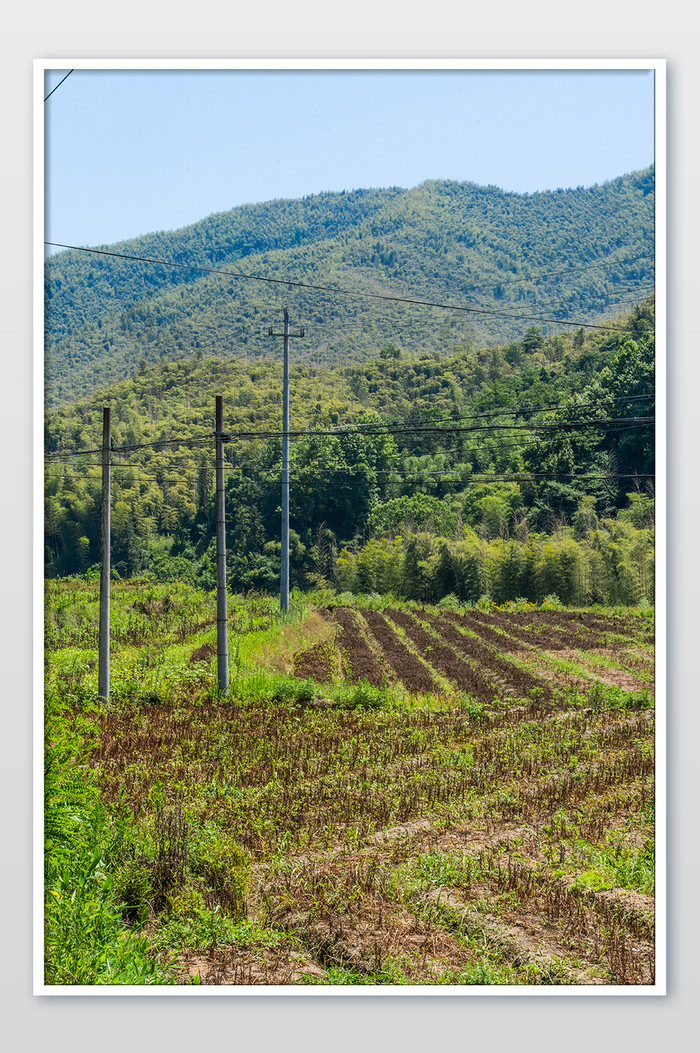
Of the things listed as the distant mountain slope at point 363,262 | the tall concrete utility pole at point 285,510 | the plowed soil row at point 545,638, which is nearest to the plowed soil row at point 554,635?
the plowed soil row at point 545,638

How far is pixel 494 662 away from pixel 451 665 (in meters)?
0.80

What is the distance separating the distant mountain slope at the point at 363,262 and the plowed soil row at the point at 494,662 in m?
5.55

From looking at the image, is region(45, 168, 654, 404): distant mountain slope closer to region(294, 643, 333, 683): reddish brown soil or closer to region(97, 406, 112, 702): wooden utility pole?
region(97, 406, 112, 702): wooden utility pole

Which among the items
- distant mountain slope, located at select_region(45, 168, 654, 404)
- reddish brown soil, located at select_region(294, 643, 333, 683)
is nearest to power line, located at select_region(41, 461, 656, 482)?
distant mountain slope, located at select_region(45, 168, 654, 404)

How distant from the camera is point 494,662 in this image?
14109 mm

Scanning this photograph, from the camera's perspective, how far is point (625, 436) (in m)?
17.2

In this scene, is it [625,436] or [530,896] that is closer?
[530,896]

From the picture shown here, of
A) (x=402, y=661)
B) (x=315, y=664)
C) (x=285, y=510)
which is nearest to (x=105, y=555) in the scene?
(x=315, y=664)

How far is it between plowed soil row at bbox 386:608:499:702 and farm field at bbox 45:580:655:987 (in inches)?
7.0

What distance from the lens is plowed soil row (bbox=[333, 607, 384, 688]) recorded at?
41.2 feet
